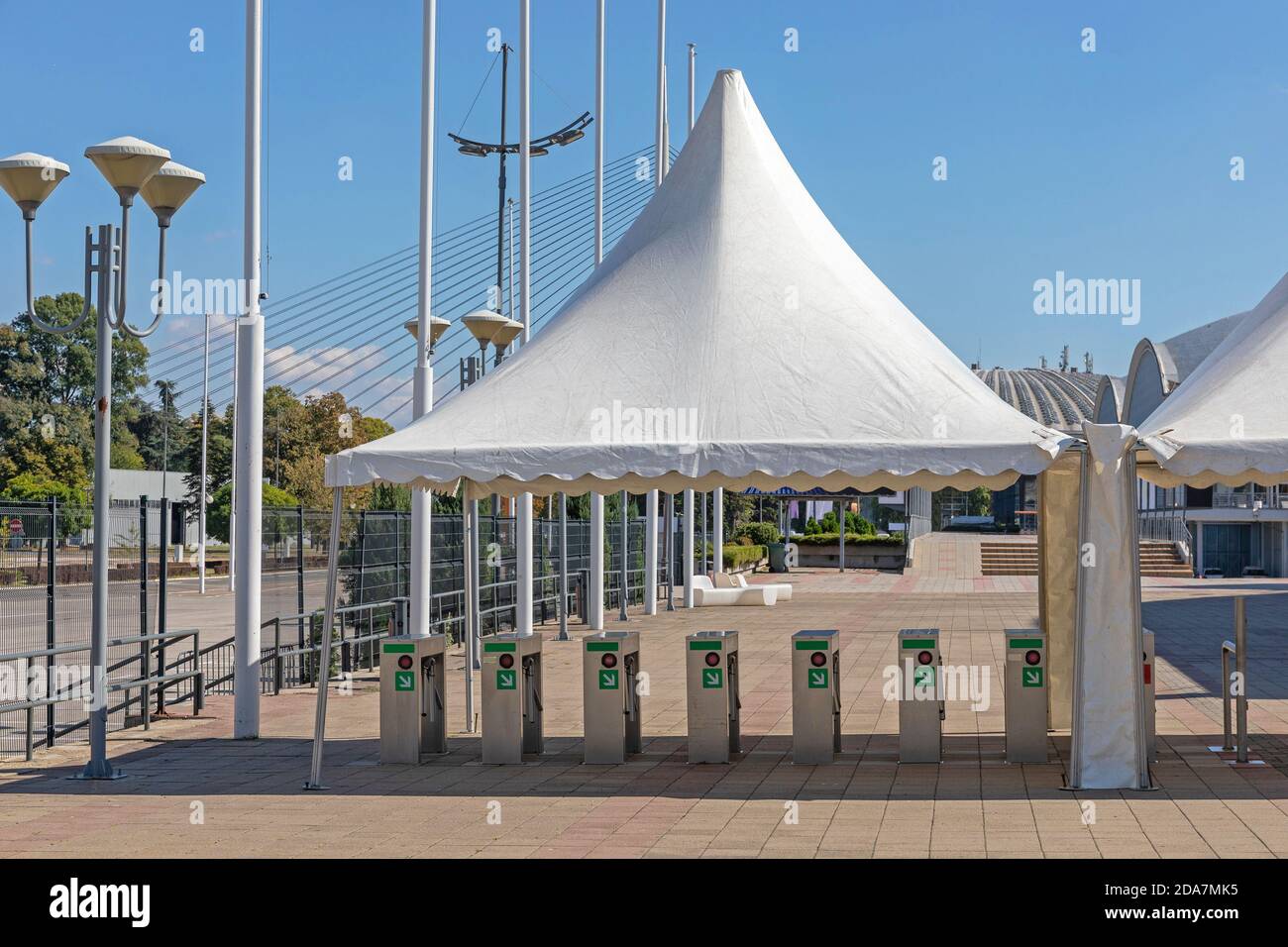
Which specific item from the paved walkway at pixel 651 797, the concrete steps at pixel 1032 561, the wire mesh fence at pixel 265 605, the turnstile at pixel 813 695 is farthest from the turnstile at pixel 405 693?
the concrete steps at pixel 1032 561

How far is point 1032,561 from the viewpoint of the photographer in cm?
5425

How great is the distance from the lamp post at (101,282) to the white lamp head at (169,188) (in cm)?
22

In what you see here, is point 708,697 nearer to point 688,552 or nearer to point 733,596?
point 688,552

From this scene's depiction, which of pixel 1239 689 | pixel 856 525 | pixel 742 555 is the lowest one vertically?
pixel 742 555

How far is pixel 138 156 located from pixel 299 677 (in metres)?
9.36

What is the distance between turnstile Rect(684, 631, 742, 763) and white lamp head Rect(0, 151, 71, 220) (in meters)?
6.71

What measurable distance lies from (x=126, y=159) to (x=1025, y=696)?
890cm

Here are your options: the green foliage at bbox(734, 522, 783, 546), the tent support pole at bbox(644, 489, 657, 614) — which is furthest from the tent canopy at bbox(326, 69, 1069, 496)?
the green foliage at bbox(734, 522, 783, 546)

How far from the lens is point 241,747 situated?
13414 mm

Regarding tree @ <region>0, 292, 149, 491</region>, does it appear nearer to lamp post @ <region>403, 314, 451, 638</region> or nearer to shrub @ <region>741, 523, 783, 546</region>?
shrub @ <region>741, 523, 783, 546</region>

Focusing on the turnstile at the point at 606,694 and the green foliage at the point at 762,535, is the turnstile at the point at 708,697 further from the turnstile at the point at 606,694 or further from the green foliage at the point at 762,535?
the green foliage at the point at 762,535

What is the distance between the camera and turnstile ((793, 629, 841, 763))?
11867 mm

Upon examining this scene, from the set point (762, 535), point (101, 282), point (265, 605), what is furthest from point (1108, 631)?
point (762, 535)
